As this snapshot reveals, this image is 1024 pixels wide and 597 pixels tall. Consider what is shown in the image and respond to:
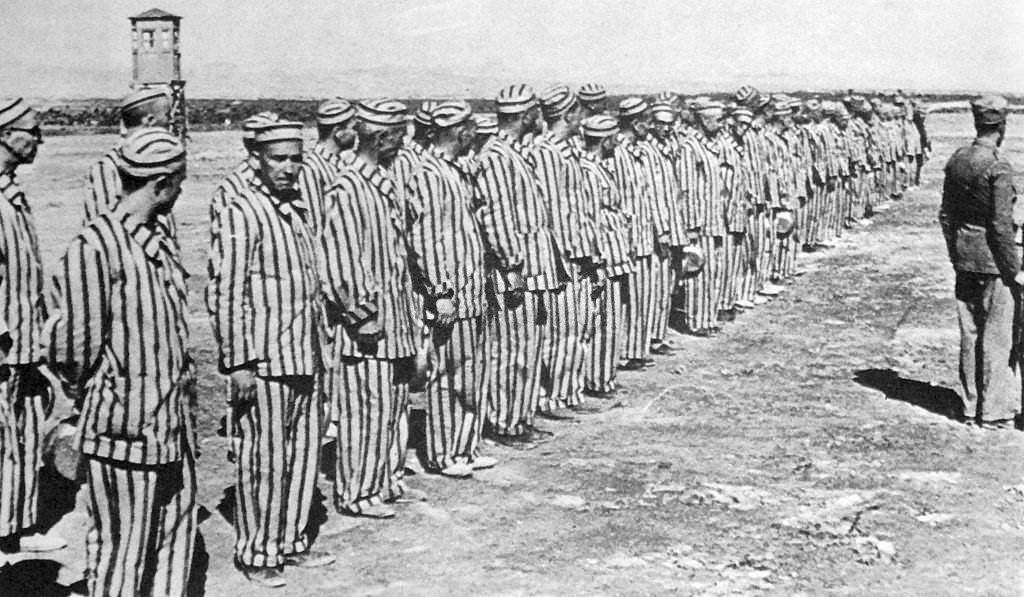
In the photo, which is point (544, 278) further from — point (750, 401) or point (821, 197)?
point (821, 197)

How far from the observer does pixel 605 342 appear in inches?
342

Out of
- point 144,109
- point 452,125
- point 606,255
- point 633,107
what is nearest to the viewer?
point 144,109

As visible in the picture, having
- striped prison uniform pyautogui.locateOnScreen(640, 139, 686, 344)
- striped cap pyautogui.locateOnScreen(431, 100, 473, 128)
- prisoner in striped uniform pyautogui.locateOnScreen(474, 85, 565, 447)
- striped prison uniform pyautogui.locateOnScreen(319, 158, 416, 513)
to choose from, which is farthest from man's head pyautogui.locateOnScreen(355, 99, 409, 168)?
striped prison uniform pyautogui.locateOnScreen(640, 139, 686, 344)

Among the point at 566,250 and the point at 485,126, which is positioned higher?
the point at 485,126

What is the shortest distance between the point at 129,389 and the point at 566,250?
430 centimetres

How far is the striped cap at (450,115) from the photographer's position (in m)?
6.55

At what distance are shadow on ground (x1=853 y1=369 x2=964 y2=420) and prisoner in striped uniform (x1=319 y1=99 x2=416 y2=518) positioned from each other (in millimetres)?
4296

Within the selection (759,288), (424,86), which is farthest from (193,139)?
(759,288)

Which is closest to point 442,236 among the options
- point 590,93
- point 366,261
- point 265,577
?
point 366,261

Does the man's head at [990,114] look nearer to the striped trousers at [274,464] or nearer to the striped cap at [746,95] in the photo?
the striped trousers at [274,464]

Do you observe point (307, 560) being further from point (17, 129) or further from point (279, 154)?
point (17, 129)

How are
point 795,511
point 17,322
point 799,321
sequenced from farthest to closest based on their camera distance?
point 799,321 → point 795,511 → point 17,322

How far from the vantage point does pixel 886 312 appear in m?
12.1

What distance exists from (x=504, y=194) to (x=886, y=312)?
6619 mm
